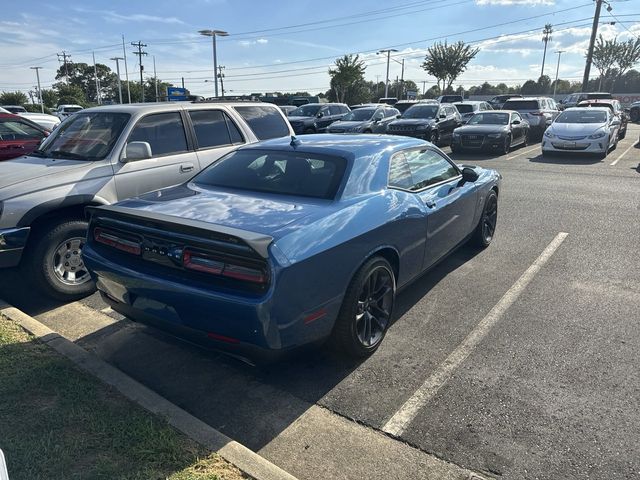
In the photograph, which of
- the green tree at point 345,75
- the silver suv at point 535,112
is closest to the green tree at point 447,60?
the green tree at point 345,75

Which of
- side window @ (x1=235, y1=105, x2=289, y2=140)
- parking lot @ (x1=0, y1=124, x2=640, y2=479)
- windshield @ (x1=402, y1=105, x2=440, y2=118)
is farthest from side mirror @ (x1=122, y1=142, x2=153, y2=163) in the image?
windshield @ (x1=402, y1=105, x2=440, y2=118)

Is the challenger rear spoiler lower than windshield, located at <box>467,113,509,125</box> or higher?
lower

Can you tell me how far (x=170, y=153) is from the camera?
18.3 ft

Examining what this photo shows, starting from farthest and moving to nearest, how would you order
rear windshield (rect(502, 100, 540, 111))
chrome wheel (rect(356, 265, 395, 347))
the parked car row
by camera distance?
rear windshield (rect(502, 100, 540, 111)) → chrome wheel (rect(356, 265, 395, 347)) → the parked car row

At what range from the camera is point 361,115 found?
18406 millimetres

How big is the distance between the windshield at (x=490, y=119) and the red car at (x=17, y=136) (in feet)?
43.0

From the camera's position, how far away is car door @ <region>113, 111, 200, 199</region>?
16.7 feet

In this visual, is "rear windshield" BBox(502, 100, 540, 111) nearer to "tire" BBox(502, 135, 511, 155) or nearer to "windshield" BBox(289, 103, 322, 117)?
"tire" BBox(502, 135, 511, 155)

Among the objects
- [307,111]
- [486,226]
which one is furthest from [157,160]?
[307,111]

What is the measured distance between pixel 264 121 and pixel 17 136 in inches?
200

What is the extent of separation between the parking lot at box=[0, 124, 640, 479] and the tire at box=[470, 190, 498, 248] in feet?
1.74

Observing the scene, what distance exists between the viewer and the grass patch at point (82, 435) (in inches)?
94.1

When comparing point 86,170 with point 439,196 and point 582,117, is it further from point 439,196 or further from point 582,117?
point 582,117

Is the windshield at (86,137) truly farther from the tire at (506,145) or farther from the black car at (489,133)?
the tire at (506,145)
